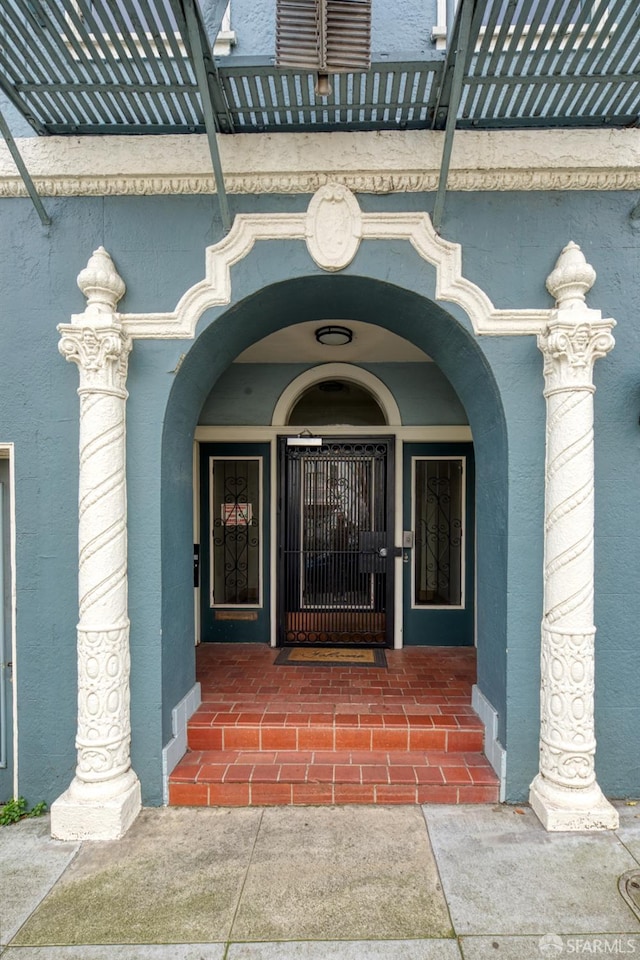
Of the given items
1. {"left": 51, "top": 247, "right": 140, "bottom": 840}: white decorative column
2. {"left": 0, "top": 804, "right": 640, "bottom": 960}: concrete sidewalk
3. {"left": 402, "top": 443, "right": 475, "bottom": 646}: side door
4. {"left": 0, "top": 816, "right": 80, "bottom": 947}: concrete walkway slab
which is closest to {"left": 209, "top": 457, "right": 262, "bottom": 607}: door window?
{"left": 402, "top": 443, "right": 475, "bottom": 646}: side door

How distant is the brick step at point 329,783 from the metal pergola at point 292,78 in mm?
3554

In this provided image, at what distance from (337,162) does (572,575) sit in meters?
2.95

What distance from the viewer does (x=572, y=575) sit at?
2959 millimetres

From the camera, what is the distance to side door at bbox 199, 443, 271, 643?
5379mm

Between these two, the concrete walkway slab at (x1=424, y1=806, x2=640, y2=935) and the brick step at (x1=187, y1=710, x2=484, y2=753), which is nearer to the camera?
the concrete walkway slab at (x1=424, y1=806, x2=640, y2=935)

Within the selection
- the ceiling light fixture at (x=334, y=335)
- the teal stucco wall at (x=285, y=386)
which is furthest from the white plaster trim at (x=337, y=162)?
the teal stucco wall at (x=285, y=386)

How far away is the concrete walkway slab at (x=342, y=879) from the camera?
2.26 meters

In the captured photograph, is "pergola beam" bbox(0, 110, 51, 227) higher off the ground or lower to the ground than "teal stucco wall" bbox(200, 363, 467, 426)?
higher

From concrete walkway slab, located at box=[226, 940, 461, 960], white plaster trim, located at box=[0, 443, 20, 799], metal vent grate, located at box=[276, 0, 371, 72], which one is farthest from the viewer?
white plaster trim, located at box=[0, 443, 20, 799]

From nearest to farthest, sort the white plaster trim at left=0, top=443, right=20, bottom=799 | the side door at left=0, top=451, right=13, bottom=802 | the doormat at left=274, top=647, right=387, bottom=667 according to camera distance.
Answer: the white plaster trim at left=0, top=443, right=20, bottom=799 < the side door at left=0, top=451, right=13, bottom=802 < the doormat at left=274, top=647, right=387, bottom=667

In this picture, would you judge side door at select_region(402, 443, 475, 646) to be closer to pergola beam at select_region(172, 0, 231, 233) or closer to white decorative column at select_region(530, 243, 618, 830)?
white decorative column at select_region(530, 243, 618, 830)

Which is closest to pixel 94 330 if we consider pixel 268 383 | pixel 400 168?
pixel 400 168

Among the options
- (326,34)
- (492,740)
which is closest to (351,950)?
(492,740)

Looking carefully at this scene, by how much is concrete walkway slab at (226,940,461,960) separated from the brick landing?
3.09 feet
